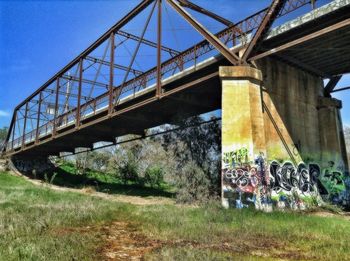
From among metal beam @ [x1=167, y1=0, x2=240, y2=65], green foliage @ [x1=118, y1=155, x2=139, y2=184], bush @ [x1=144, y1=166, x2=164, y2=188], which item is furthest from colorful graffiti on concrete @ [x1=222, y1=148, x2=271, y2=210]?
green foliage @ [x1=118, y1=155, x2=139, y2=184]

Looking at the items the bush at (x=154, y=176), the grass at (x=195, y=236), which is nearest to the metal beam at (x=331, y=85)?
the grass at (x=195, y=236)

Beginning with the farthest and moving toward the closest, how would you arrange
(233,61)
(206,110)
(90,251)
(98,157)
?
1. (98,157)
2. (206,110)
3. (233,61)
4. (90,251)

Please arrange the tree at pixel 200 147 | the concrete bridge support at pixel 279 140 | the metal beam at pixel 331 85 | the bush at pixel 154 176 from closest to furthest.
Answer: the concrete bridge support at pixel 279 140
the tree at pixel 200 147
the metal beam at pixel 331 85
the bush at pixel 154 176

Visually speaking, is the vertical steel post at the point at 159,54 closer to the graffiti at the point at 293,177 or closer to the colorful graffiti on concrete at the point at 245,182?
the colorful graffiti on concrete at the point at 245,182

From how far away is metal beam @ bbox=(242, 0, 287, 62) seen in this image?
18156 millimetres

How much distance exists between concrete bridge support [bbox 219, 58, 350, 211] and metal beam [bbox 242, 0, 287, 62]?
38.8 inches

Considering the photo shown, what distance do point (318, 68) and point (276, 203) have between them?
10164mm

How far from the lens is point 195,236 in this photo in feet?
33.1

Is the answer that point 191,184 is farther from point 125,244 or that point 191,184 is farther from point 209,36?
point 125,244

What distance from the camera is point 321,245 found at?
8984mm

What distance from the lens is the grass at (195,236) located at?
24.7 ft

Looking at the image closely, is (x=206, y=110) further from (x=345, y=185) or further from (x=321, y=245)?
(x=321, y=245)

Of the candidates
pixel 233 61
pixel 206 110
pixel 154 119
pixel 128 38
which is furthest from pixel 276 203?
pixel 128 38

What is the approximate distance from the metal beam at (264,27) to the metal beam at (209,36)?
64 centimetres
